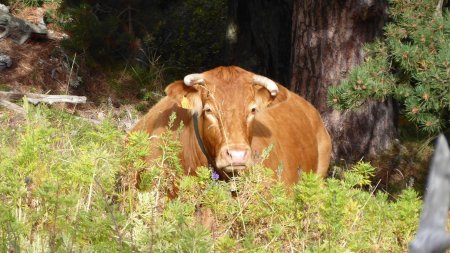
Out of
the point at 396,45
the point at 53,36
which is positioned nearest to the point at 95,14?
the point at 53,36

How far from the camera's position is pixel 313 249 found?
3920 mm

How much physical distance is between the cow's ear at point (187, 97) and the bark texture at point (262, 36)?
6245 mm

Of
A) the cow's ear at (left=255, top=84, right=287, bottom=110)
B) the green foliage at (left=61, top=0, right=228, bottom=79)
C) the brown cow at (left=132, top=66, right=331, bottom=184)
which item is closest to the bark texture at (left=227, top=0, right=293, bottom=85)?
the green foliage at (left=61, top=0, right=228, bottom=79)

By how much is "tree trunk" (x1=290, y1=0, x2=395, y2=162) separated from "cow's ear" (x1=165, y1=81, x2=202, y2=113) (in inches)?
148

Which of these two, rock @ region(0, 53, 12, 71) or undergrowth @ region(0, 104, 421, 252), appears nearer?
undergrowth @ region(0, 104, 421, 252)

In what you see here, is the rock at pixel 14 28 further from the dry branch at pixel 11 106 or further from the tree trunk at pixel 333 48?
the tree trunk at pixel 333 48

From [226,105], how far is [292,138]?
179 centimetres

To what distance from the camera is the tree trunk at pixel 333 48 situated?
33.7 feet

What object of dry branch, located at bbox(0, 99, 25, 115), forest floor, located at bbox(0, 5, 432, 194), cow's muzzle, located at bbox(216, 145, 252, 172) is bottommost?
forest floor, located at bbox(0, 5, 432, 194)

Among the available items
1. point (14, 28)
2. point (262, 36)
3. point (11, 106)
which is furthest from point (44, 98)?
point (14, 28)

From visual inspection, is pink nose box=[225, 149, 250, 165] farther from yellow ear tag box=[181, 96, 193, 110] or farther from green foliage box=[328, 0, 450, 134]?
green foliage box=[328, 0, 450, 134]

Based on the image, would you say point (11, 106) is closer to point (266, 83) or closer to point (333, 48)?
point (333, 48)

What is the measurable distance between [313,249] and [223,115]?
8.63 feet

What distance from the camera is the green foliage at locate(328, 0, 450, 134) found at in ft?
22.5
